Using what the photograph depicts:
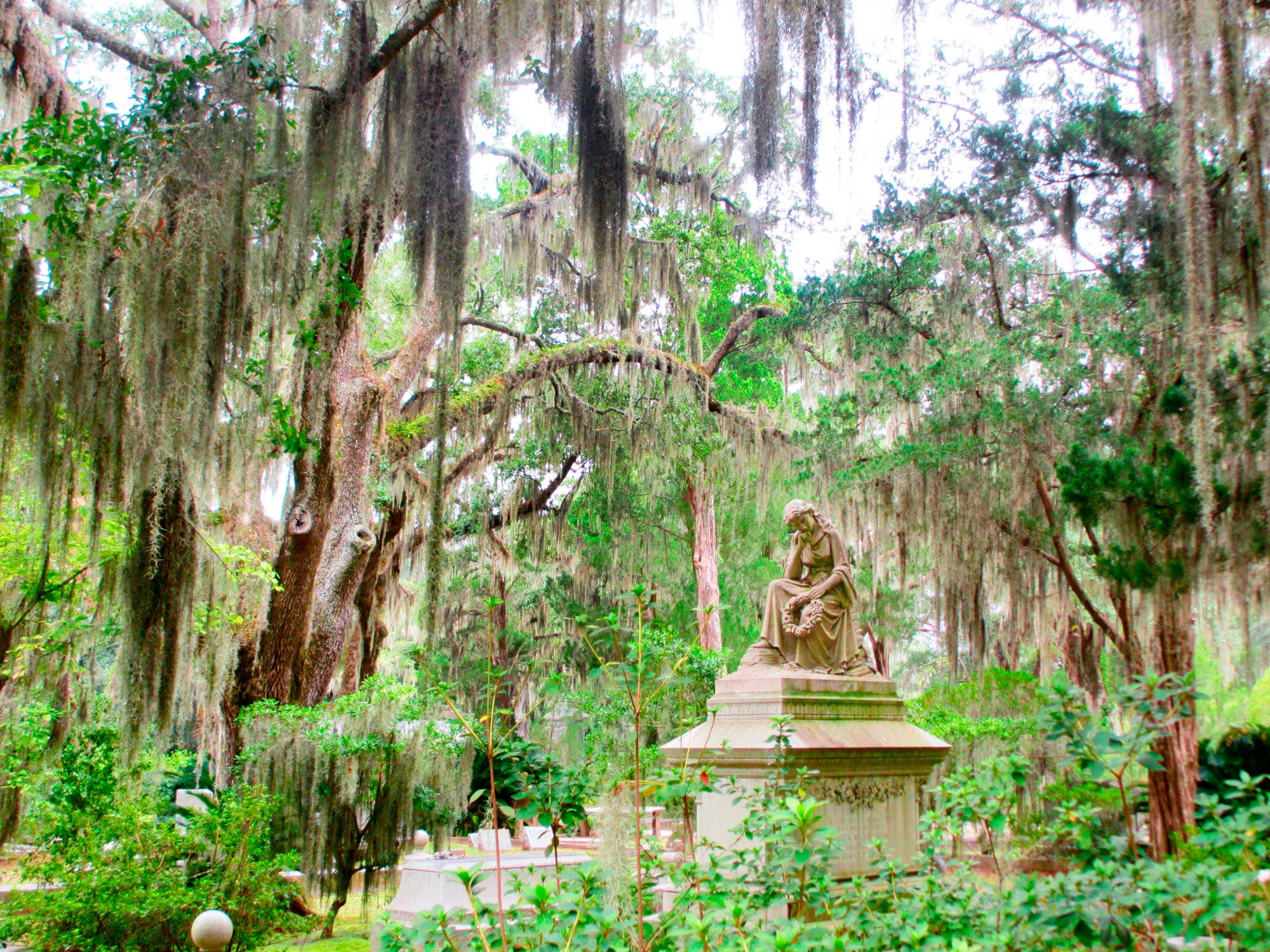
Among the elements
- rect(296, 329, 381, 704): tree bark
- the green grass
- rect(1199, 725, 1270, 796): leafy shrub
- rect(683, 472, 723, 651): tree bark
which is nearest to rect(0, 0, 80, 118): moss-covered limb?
rect(296, 329, 381, 704): tree bark

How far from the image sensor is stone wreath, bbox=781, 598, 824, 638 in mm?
5875

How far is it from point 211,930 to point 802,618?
3821mm

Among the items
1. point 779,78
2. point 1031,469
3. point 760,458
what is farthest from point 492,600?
point 760,458

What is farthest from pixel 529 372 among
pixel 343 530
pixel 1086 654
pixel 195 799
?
pixel 1086 654

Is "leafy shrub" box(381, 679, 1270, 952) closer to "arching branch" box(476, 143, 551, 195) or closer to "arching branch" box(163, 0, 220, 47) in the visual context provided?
"arching branch" box(163, 0, 220, 47)

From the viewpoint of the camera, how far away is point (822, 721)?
5.44 metres

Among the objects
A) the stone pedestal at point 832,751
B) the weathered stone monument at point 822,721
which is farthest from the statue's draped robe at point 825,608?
the stone pedestal at point 832,751

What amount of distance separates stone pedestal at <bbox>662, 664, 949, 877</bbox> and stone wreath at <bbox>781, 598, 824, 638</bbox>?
10.7 inches

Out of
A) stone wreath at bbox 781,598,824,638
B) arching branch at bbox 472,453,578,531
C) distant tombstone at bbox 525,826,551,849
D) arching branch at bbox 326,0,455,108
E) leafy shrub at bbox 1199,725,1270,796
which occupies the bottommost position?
distant tombstone at bbox 525,826,551,849

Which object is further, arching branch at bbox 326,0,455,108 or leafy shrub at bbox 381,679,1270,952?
arching branch at bbox 326,0,455,108

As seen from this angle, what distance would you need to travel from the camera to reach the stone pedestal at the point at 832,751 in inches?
198

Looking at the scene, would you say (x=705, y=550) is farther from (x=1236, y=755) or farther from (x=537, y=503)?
(x=1236, y=755)

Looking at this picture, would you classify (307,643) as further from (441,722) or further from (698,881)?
(698,881)

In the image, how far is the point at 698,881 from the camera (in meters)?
2.75
